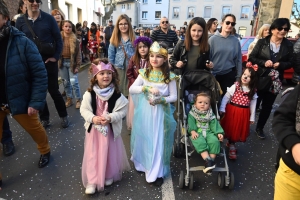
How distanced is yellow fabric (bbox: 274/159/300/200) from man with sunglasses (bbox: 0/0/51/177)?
8.30 ft

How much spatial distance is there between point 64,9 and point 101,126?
13.5 m

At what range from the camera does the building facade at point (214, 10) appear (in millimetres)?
37844

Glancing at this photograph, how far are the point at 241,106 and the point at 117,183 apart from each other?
202 centimetres

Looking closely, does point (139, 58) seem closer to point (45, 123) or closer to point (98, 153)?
point (98, 153)

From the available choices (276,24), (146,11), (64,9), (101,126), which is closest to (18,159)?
(101,126)

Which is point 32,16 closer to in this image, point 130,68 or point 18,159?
point 130,68

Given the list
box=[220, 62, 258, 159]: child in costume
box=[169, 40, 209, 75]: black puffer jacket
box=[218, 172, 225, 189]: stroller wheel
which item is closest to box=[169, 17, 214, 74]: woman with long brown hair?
box=[169, 40, 209, 75]: black puffer jacket

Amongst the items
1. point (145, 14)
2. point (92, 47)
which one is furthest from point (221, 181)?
point (145, 14)

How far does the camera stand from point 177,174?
9.89 feet

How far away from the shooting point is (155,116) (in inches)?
110

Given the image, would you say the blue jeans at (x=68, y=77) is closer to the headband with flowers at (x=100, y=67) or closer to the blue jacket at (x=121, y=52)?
the blue jacket at (x=121, y=52)

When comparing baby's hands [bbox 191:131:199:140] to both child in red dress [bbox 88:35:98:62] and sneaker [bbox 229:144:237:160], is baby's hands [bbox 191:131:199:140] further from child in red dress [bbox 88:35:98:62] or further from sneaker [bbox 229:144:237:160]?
child in red dress [bbox 88:35:98:62]

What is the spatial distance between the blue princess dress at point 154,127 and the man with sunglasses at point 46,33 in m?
1.89

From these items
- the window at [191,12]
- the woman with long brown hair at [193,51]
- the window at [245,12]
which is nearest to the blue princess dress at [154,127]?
the woman with long brown hair at [193,51]
